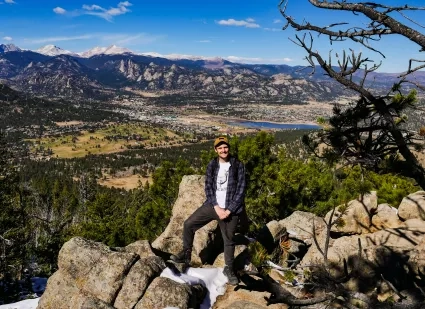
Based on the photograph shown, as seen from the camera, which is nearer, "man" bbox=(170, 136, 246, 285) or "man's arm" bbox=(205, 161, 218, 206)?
"man" bbox=(170, 136, 246, 285)

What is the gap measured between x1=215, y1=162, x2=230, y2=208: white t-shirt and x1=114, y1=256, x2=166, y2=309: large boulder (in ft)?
8.78

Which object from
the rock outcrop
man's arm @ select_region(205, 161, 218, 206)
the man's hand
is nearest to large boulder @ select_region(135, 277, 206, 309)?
the rock outcrop

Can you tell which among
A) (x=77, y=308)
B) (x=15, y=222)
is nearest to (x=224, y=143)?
(x=77, y=308)

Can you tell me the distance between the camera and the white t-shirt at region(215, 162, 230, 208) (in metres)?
8.71

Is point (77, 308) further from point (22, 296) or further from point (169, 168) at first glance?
point (169, 168)

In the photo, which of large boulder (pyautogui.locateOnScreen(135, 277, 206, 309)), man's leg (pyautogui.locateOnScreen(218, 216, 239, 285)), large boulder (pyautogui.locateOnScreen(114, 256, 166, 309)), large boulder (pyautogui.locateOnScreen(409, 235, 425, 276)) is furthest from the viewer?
large boulder (pyautogui.locateOnScreen(409, 235, 425, 276))

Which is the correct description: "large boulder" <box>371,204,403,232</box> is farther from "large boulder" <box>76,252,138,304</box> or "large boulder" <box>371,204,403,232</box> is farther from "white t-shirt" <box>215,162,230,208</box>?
"large boulder" <box>76,252,138,304</box>

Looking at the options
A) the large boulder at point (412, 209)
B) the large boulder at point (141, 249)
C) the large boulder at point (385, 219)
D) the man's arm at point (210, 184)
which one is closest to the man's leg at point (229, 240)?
the man's arm at point (210, 184)

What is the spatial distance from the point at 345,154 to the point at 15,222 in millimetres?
24850

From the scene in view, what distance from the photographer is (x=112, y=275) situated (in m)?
9.45

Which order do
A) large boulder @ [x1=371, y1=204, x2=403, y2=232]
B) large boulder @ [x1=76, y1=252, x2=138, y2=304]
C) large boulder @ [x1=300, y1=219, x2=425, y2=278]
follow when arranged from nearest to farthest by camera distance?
large boulder @ [x1=76, y1=252, x2=138, y2=304], large boulder @ [x1=300, y1=219, x2=425, y2=278], large boulder @ [x1=371, y1=204, x2=403, y2=232]

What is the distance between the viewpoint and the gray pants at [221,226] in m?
8.86

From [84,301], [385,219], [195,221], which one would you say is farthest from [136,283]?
[385,219]

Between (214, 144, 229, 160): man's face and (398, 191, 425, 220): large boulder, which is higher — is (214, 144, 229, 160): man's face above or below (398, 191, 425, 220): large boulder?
above
